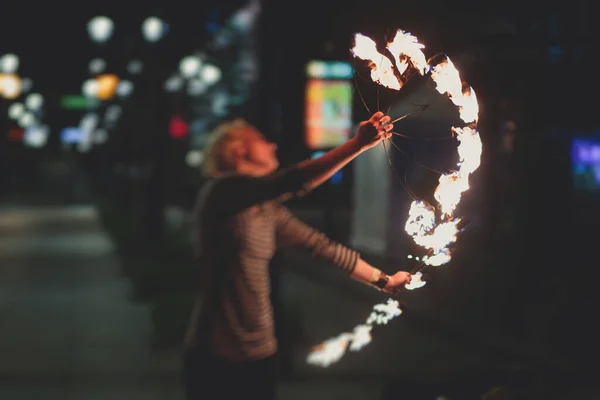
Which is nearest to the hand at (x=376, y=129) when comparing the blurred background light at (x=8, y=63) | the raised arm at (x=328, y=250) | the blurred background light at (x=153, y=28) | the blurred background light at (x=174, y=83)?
the raised arm at (x=328, y=250)

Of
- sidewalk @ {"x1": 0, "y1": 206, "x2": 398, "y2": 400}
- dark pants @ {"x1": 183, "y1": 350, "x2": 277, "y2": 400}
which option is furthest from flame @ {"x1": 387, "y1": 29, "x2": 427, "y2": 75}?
sidewalk @ {"x1": 0, "y1": 206, "x2": 398, "y2": 400}

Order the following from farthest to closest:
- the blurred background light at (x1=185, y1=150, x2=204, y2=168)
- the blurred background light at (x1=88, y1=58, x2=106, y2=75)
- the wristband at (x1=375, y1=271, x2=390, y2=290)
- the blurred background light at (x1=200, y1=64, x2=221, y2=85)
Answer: the blurred background light at (x1=185, y1=150, x2=204, y2=168) → the blurred background light at (x1=88, y1=58, x2=106, y2=75) → the blurred background light at (x1=200, y1=64, x2=221, y2=85) → the wristband at (x1=375, y1=271, x2=390, y2=290)

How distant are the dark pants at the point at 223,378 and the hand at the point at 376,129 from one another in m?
1.15

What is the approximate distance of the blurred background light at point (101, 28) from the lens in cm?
2309

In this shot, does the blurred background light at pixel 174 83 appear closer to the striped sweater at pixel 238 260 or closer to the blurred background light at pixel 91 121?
the blurred background light at pixel 91 121

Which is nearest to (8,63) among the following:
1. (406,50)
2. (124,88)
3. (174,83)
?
(124,88)

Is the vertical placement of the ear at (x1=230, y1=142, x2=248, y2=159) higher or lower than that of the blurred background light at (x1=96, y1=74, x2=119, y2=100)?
higher

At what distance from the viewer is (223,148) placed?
436 cm

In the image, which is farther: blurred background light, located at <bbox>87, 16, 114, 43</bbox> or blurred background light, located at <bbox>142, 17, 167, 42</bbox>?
blurred background light, located at <bbox>87, 16, 114, 43</bbox>

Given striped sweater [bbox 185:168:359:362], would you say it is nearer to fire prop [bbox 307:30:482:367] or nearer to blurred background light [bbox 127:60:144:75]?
fire prop [bbox 307:30:482:367]

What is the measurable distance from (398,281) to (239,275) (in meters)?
0.70

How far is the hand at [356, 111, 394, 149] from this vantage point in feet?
12.0

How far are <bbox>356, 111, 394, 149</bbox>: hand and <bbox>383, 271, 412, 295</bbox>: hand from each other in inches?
21.6

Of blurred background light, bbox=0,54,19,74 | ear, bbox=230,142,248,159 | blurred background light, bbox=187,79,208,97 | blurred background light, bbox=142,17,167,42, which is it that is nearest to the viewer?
ear, bbox=230,142,248,159
